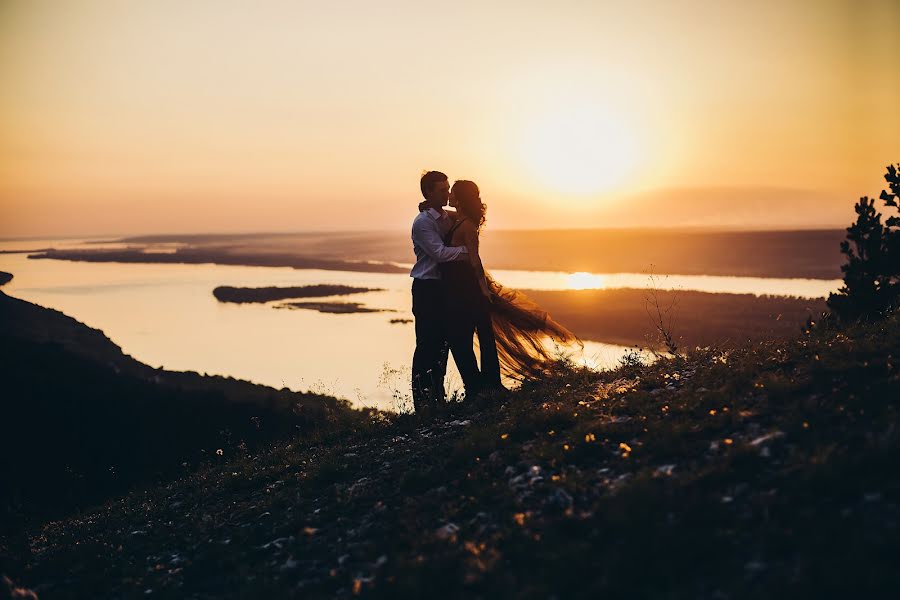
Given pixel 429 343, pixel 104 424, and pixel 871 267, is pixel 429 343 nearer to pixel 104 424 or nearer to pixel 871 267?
pixel 871 267

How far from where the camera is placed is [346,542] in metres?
7.02

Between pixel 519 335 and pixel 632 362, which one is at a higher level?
pixel 519 335

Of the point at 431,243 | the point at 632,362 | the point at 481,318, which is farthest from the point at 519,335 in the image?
the point at 431,243

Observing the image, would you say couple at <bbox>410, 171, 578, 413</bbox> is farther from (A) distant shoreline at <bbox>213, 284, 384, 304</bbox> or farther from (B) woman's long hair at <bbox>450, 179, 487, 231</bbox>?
(A) distant shoreline at <bbox>213, 284, 384, 304</bbox>

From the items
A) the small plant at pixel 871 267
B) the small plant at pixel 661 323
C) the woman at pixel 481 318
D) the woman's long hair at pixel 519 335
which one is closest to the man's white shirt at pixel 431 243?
the woman at pixel 481 318

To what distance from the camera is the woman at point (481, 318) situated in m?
11.1

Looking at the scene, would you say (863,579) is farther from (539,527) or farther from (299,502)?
(299,502)

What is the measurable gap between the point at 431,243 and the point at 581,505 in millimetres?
5613

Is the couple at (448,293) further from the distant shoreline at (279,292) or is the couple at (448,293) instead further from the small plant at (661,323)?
the distant shoreline at (279,292)

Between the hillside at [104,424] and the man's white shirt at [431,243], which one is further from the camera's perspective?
the hillside at [104,424]

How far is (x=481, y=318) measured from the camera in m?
11.5

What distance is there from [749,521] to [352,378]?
50.3m

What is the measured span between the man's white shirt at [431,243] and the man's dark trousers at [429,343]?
A: 0.67ft

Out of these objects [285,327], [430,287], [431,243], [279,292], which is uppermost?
[431,243]
